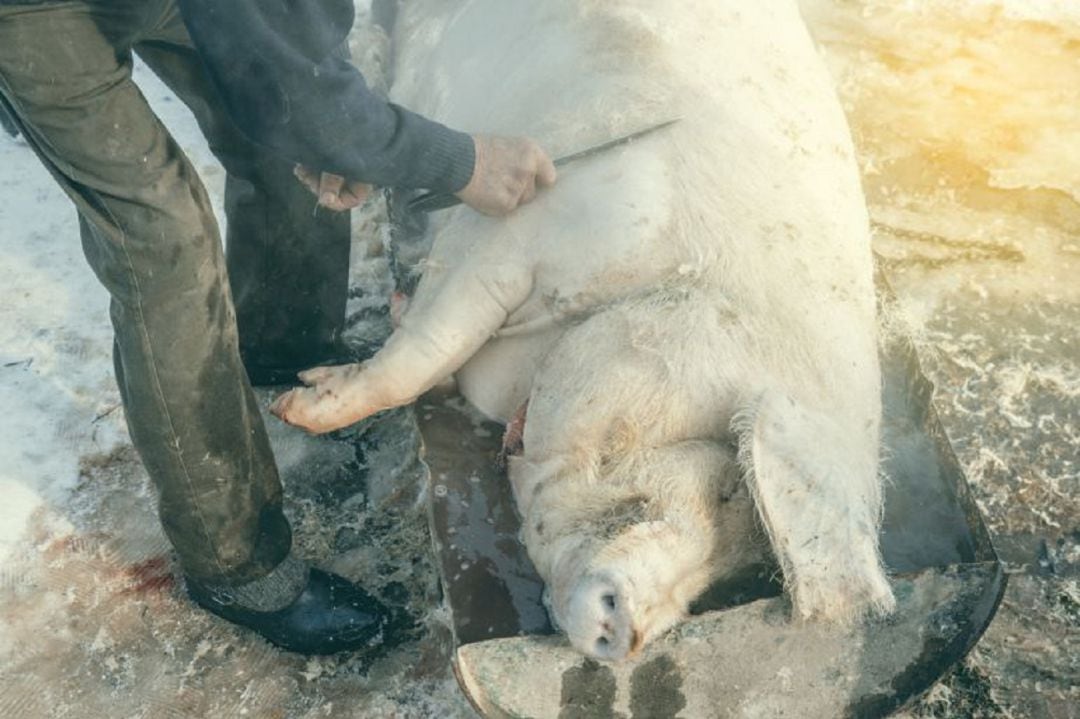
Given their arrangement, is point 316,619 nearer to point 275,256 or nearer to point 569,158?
point 275,256

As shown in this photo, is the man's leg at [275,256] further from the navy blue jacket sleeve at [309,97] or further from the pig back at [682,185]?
the navy blue jacket sleeve at [309,97]

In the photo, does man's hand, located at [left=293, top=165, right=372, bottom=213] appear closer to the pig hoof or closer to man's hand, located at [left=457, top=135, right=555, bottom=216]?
man's hand, located at [left=457, top=135, right=555, bottom=216]

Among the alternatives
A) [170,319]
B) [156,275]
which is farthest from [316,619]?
[156,275]

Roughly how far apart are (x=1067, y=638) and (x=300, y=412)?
225 centimetres

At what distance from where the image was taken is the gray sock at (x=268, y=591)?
9.63ft

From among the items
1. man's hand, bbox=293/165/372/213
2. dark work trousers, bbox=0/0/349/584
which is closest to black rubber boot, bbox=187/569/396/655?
dark work trousers, bbox=0/0/349/584

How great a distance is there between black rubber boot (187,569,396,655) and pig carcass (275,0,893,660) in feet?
1.65

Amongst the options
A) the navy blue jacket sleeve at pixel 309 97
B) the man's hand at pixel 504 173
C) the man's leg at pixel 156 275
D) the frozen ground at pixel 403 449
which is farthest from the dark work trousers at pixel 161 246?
the man's hand at pixel 504 173

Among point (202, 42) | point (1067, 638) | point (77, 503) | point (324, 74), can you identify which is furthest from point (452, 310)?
point (1067, 638)

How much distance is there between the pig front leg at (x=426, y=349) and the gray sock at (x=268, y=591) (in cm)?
45

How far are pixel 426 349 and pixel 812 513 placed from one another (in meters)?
1.20

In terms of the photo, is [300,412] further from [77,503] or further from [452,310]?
[77,503]

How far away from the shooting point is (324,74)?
2.50 metres

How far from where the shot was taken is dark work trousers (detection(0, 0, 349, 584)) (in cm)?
236
